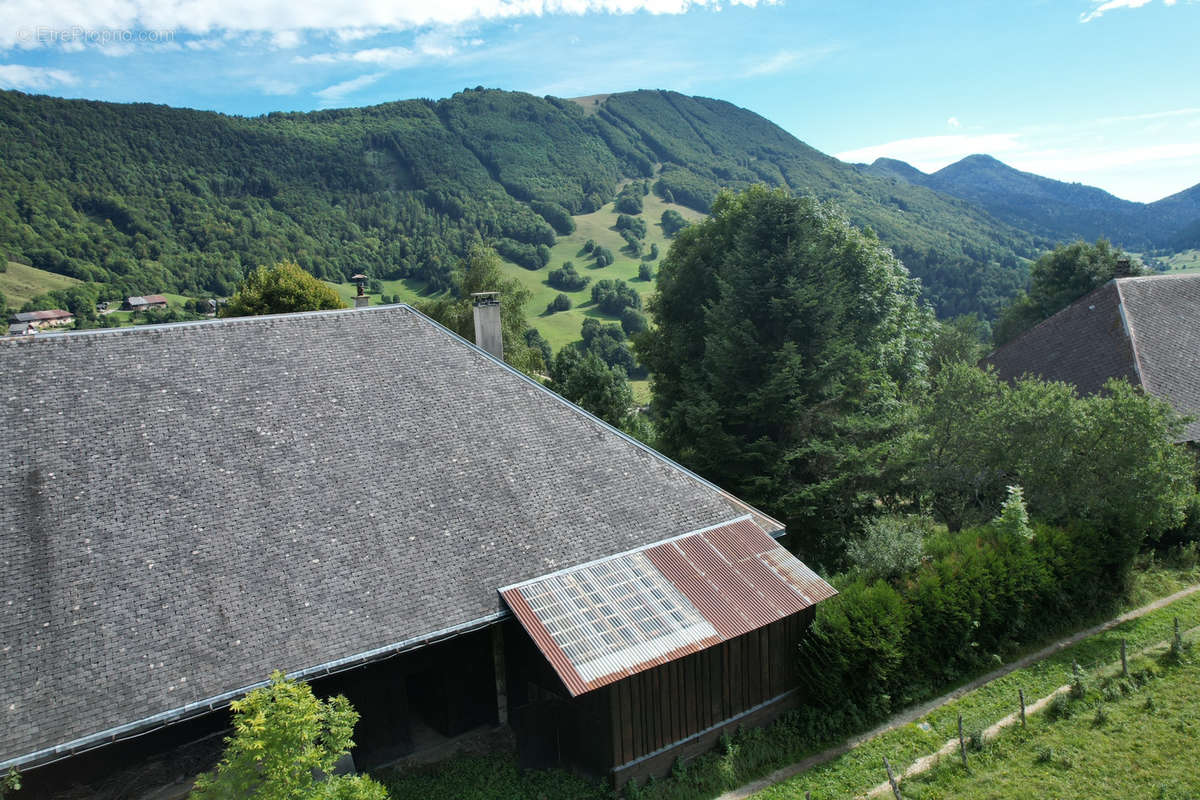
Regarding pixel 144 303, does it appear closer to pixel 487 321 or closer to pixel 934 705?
pixel 487 321

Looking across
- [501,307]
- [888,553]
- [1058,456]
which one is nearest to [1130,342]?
[1058,456]

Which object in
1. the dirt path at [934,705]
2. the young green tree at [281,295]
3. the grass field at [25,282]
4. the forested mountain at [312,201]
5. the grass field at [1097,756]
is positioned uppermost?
the forested mountain at [312,201]

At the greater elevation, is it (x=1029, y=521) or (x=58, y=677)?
(x=58, y=677)

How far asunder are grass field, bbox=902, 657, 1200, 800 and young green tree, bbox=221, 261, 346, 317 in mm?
31557

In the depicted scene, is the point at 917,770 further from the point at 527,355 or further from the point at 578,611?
the point at 527,355

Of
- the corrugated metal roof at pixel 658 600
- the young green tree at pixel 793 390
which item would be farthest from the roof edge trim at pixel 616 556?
the young green tree at pixel 793 390

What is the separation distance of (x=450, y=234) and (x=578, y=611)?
131164 millimetres

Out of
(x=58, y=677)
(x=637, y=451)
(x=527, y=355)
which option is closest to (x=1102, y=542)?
(x=637, y=451)

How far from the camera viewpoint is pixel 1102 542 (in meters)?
17.4

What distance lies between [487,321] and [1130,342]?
24.4 m

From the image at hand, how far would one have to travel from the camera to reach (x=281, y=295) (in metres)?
33.6

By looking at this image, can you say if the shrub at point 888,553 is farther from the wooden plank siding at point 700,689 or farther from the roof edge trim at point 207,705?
the roof edge trim at point 207,705

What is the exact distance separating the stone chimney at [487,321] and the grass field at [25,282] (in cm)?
9063

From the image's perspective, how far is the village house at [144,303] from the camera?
8238 cm
